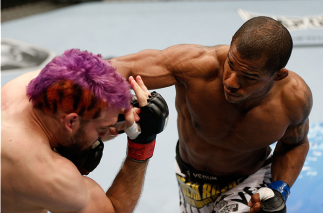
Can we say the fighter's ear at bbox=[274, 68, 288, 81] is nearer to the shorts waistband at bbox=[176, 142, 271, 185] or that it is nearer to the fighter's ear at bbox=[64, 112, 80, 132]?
the shorts waistband at bbox=[176, 142, 271, 185]

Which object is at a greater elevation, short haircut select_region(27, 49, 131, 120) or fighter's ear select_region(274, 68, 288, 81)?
short haircut select_region(27, 49, 131, 120)

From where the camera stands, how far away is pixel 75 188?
123 centimetres

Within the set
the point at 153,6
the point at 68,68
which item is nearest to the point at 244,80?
the point at 68,68

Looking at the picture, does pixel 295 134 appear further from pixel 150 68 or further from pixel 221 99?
pixel 150 68

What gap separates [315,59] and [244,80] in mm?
3351

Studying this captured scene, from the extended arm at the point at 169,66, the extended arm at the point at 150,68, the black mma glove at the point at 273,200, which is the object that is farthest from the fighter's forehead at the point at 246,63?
the black mma glove at the point at 273,200

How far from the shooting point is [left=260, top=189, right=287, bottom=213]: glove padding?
62.4 inches

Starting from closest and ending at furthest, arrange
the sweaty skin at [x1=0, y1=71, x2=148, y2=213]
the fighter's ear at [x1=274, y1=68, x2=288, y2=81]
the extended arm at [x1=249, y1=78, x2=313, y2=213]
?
the sweaty skin at [x1=0, y1=71, x2=148, y2=213], the fighter's ear at [x1=274, y1=68, x2=288, y2=81], the extended arm at [x1=249, y1=78, x2=313, y2=213]

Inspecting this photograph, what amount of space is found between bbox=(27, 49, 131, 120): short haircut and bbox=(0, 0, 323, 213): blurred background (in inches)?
57.2

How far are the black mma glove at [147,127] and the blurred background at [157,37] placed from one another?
3.53 feet

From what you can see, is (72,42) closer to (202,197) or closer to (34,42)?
(34,42)

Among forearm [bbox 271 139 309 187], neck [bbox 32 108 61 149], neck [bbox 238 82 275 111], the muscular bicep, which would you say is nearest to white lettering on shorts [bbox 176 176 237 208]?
forearm [bbox 271 139 309 187]

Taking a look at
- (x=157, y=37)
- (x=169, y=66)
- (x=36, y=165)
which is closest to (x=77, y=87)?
(x=36, y=165)

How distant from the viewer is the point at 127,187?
1498 mm
